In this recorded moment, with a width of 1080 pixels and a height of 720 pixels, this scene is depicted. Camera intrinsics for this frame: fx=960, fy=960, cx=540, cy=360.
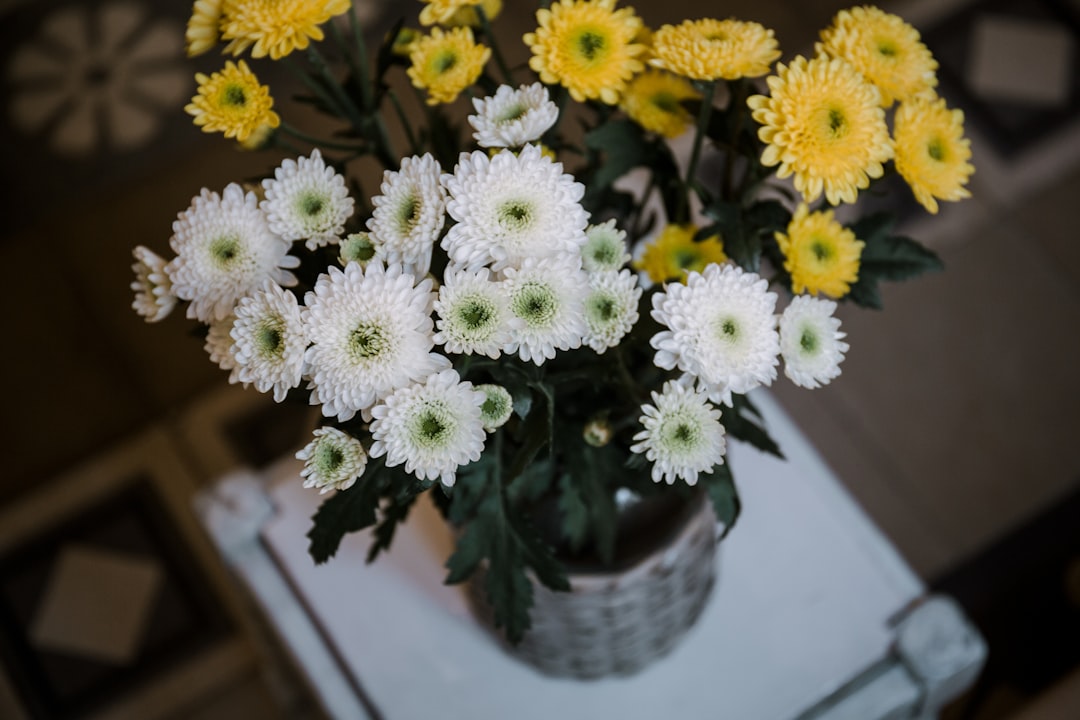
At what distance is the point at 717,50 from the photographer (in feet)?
1.73

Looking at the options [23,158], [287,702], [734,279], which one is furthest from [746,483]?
[23,158]

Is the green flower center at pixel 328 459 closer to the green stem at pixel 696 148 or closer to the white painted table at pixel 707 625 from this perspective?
the green stem at pixel 696 148

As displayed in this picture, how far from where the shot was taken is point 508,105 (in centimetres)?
52

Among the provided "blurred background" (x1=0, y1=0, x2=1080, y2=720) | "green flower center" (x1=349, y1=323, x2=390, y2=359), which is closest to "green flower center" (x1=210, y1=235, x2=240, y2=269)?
"green flower center" (x1=349, y1=323, x2=390, y2=359)

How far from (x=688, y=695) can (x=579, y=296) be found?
20.6 inches

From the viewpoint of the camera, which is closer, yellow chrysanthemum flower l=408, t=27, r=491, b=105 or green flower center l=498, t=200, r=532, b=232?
green flower center l=498, t=200, r=532, b=232

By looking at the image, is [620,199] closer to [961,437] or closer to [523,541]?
[523,541]

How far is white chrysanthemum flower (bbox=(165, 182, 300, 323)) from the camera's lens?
0.52 metres

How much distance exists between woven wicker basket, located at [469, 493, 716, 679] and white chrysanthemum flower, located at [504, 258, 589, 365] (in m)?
0.22

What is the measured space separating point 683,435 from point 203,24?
382 millimetres

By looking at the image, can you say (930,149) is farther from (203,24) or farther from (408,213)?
(203,24)

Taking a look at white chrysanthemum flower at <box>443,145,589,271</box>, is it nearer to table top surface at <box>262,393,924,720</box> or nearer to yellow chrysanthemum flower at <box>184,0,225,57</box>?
yellow chrysanthemum flower at <box>184,0,225,57</box>

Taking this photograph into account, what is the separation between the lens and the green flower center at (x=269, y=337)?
490 mm

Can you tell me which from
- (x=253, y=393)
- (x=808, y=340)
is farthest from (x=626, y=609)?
(x=253, y=393)
